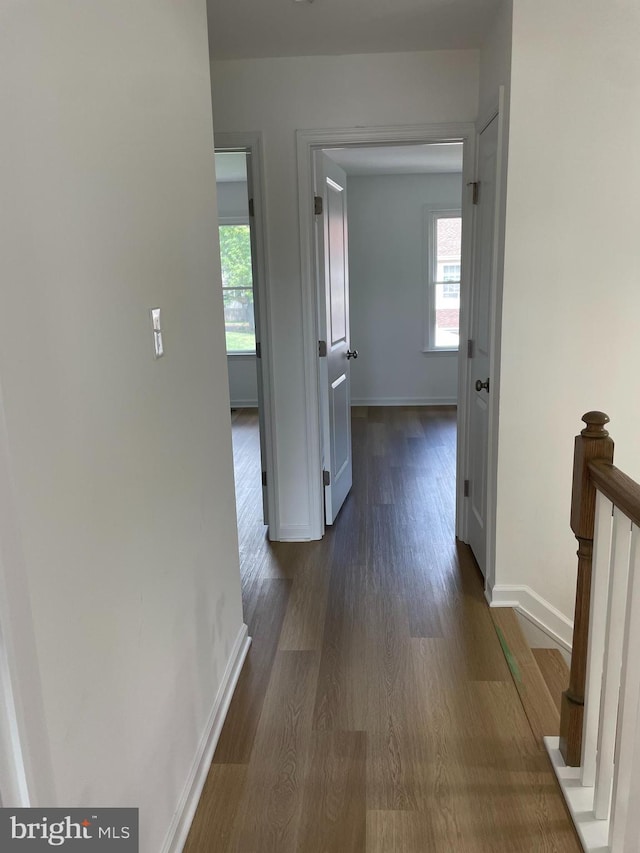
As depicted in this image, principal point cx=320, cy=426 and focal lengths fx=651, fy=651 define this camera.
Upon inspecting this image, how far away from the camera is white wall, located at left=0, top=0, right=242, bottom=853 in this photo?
40.2 inches

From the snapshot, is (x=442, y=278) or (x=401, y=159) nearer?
(x=401, y=159)

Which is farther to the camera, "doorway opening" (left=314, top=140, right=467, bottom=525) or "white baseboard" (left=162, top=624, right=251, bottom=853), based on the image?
"doorway opening" (left=314, top=140, right=467, bottom=525)

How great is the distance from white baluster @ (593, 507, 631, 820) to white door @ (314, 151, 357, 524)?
7.32 ft

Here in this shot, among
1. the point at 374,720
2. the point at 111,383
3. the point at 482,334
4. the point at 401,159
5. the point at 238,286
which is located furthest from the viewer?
the point at 238,286

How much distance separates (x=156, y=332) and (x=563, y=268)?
1764mm

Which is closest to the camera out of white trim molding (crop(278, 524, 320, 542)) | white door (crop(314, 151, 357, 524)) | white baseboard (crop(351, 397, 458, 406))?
white door (crop(314, 151, 357, 524))

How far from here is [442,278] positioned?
716 centimetres

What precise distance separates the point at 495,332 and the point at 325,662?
153 centimetres

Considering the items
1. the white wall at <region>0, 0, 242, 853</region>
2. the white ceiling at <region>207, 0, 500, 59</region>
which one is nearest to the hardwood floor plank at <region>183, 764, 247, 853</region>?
the white wall at <region>0, 0, 242, 853</region>

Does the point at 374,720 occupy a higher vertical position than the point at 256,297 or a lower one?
lower

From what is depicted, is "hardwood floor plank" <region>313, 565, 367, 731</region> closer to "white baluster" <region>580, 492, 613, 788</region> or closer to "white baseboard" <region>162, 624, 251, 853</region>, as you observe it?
"white baseboard" <region>162, 624, 251, 853</region>

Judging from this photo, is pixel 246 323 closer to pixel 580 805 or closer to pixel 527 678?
pixel 527 678

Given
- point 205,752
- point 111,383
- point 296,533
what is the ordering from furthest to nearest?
Result: 1. point 296,533
2. point 205,752
3. point 111,383

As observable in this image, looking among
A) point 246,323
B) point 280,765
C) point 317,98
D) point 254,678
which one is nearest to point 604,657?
point 280,765
